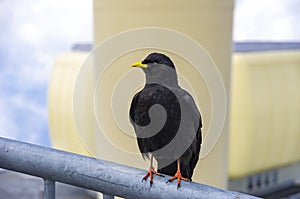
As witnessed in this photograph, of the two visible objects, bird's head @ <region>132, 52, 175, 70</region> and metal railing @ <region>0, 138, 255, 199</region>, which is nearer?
metal railing @ <region>0, 138, 255, 199</region>

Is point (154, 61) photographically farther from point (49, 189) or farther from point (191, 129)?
point (49, 189)

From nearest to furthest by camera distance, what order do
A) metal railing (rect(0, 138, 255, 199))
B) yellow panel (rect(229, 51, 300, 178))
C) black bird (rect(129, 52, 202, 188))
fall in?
metal railing (rect(0, 138, 255, 199)), black bird (rect(129, 52, 202, 188)), yellow panel (rect(229, 51, 300, 178))

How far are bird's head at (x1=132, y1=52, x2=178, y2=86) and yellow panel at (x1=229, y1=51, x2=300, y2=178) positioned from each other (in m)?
7.18

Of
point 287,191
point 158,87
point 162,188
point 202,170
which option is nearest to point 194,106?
point 158,87

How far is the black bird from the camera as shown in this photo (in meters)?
1.44

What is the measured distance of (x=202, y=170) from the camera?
11.2 feet

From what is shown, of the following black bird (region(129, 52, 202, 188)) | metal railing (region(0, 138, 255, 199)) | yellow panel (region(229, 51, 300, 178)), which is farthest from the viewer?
yellow panel (region(229, 51, 300, 178))

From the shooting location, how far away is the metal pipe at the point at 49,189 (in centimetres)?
103

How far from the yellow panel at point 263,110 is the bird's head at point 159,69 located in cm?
718

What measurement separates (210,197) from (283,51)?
9.24m

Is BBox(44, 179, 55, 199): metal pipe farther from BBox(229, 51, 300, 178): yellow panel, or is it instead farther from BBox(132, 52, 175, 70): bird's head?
BBox(229, 51, 300, 178): yellow panel

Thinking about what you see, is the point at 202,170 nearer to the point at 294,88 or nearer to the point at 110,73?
the point at 110,73

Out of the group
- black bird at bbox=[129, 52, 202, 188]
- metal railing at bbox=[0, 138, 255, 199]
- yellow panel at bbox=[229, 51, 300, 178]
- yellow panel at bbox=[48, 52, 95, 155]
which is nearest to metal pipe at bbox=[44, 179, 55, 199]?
metal railing at bbox=[0, 138, 255, 199]

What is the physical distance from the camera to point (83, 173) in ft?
3.34
